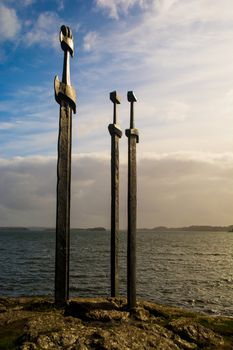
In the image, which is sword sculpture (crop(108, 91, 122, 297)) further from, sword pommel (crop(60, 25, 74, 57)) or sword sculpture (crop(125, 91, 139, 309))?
sword pommel (crop(60, 25, 74, 57))

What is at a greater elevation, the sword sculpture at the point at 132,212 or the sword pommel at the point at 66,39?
the sword pommel at the point at 66,39

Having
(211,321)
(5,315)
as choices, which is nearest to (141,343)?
(5,315)

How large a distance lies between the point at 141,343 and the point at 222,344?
9.05 ft

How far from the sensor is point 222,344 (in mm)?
8953

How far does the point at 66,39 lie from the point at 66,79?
1096 millimetres

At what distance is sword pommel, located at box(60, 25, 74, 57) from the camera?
965cm

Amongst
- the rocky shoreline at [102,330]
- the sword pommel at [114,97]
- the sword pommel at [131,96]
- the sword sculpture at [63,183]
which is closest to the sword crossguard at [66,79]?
the sword sculpture at [63,183]

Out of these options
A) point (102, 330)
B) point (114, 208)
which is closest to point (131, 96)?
point (114, 208)

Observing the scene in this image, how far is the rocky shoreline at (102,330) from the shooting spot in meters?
7.01

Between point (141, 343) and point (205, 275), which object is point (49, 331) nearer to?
point (141, 343)

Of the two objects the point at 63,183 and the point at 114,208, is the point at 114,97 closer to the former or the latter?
the point at 114,208

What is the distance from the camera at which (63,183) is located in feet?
29.9

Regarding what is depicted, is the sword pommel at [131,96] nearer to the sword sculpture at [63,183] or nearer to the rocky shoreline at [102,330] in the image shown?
the sword sculpture at [63,183]

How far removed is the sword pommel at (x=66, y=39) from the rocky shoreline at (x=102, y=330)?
685 cm
